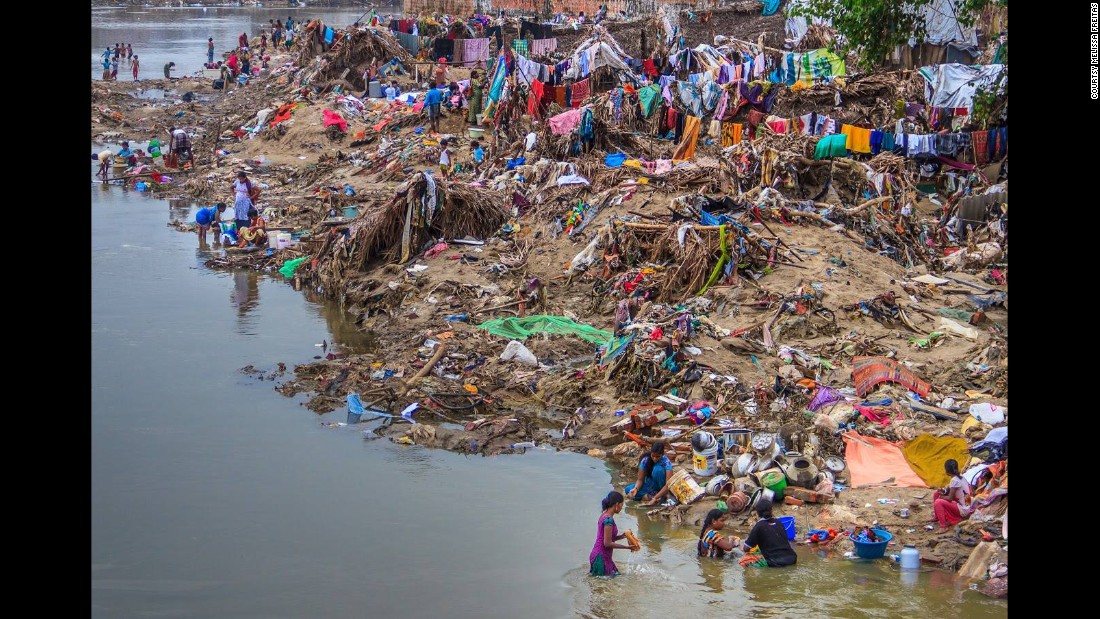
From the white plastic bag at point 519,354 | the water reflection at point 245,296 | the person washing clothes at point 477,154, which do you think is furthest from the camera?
A: the person washing clothes at point 477,154

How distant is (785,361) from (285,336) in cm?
731

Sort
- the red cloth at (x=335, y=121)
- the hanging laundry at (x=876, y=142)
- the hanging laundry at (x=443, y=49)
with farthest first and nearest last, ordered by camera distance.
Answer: the hanging laundry at (x=443, y=49)
the red cloth at (x=335, y=121)
the hanging laundry at (x=876, y=142)

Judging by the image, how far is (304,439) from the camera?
12.4m

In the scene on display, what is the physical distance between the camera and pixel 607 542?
8.88 meters

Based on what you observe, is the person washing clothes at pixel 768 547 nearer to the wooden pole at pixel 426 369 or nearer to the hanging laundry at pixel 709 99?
the wooden pole at pixel 426 369

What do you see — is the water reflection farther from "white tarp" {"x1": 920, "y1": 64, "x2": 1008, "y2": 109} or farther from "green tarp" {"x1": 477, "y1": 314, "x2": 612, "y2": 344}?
"white tarp" {"x1": 920, "y1": 64, "x2": 1008, "y2": 109}

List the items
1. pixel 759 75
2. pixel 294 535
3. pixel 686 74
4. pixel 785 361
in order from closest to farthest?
pixel 294 535 → pixel 785 361 → pixel 759 75 → pixel 686 74

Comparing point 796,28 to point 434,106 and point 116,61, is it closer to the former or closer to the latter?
point 434,106

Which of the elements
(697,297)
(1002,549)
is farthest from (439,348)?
(1002,549)

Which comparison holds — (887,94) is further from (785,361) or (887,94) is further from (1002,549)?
(1002,549)

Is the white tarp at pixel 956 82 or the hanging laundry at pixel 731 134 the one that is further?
the hanging laundry at pixel 731 134

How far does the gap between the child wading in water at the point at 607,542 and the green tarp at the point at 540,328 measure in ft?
18.2

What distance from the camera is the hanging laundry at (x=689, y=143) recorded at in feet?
71.7

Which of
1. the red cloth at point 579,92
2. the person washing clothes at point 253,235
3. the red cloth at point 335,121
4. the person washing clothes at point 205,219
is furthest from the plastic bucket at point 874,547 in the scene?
the red cloth at point 335,121
